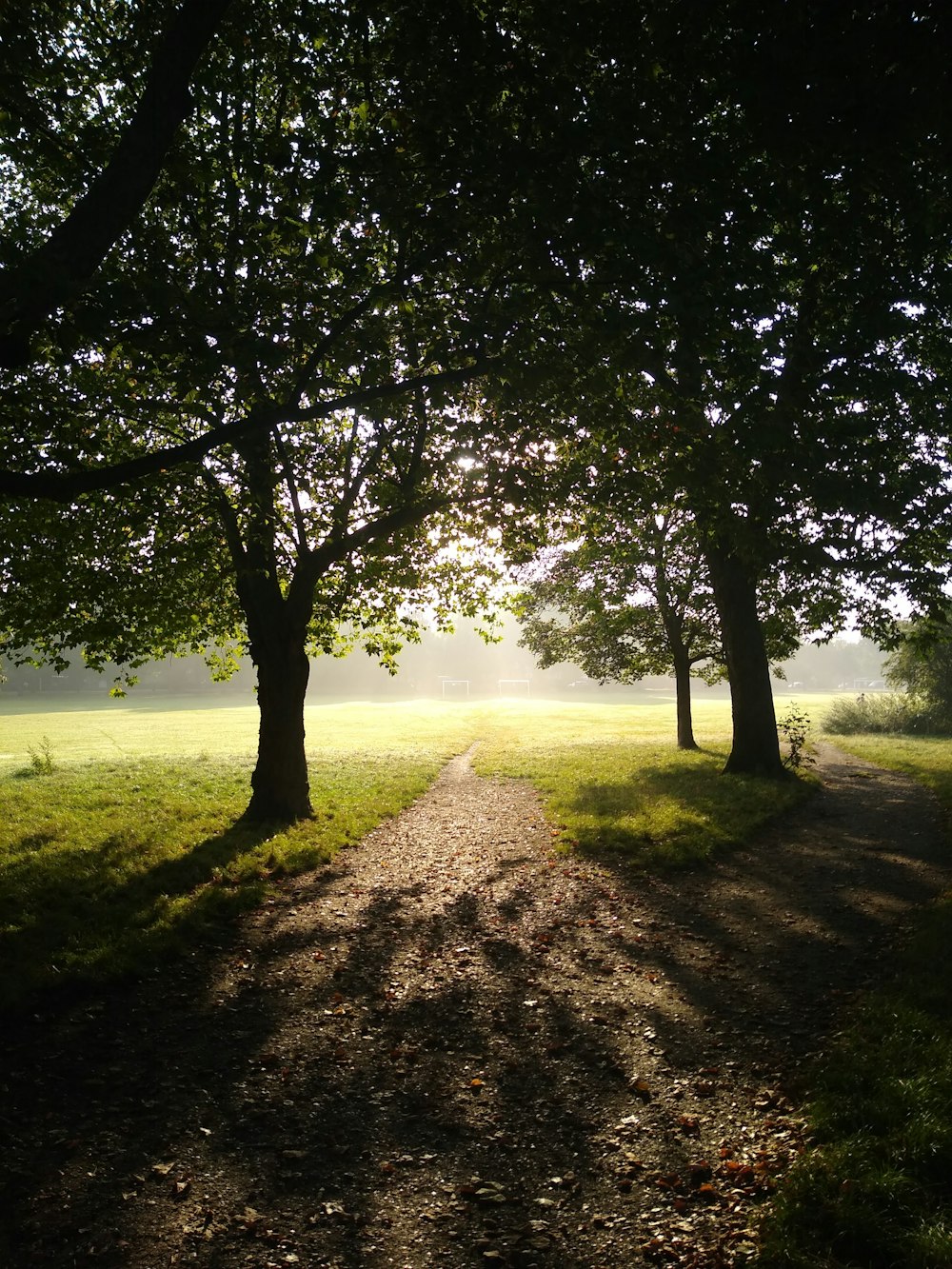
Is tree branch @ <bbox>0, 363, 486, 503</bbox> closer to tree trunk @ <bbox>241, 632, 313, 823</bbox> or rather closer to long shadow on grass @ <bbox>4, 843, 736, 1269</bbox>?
long shadow on grass @ <bbox>4, 843, 736, 1269</bbox>

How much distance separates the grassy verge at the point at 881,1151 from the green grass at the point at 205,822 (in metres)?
6.31

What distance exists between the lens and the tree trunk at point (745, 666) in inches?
844

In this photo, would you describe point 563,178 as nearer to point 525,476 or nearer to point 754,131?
point 754,131

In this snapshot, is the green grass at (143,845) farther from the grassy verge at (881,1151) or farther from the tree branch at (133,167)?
the grassy verge at (881,1151)

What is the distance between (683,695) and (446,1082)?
29.5 metres

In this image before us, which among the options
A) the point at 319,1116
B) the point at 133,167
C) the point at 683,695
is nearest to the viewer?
the point at 319,1116

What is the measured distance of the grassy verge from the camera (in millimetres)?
3977

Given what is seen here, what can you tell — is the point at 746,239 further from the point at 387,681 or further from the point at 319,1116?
the point at 387,681

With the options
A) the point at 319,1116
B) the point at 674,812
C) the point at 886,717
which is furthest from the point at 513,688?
the point at 319,1116

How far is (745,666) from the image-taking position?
21.7 metres

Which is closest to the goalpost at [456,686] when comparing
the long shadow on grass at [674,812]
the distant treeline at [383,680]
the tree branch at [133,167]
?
the distant treeline at [383,680]

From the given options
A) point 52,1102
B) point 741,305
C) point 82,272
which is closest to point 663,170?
point 741,305

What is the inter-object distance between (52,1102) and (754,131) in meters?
11.9

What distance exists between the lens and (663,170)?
887 centimetres
